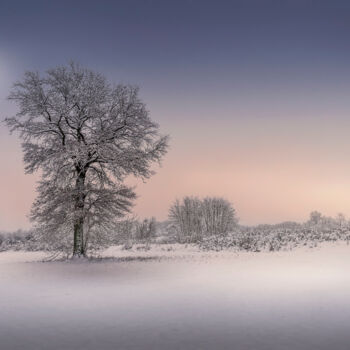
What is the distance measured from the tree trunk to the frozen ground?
3797 mm

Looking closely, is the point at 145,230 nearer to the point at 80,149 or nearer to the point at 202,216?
the point at 202,216

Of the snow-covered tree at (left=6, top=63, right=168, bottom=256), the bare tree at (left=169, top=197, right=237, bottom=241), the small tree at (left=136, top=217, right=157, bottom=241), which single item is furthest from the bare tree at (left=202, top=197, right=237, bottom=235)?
the snow-covered tree at (left=6, top=63, right=168, bottom=256)

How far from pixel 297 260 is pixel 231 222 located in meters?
36.5

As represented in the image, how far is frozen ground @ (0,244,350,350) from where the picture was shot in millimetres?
7617

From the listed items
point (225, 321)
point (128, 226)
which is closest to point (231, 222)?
point (128, 226)

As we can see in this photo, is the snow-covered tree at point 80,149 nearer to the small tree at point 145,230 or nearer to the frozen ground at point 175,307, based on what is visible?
the frozen ground at point 175,307

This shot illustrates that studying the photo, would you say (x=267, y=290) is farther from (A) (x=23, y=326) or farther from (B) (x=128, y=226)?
(B) (x=128, y=226)

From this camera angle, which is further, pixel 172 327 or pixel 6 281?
pixel 6 281

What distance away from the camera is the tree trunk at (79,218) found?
2356 centimetres

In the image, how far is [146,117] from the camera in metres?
24.8

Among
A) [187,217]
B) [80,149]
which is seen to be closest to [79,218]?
[80,149]

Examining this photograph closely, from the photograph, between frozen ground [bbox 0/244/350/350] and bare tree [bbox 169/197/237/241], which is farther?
bare tree [bbox 169/197/237/241]

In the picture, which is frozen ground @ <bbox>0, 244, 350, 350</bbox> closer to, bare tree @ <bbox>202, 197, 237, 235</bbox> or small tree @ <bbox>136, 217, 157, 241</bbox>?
bare tree @ <bbox>202, 197, 237, 235</bbox>

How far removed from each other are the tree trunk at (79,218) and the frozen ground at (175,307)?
380cm
